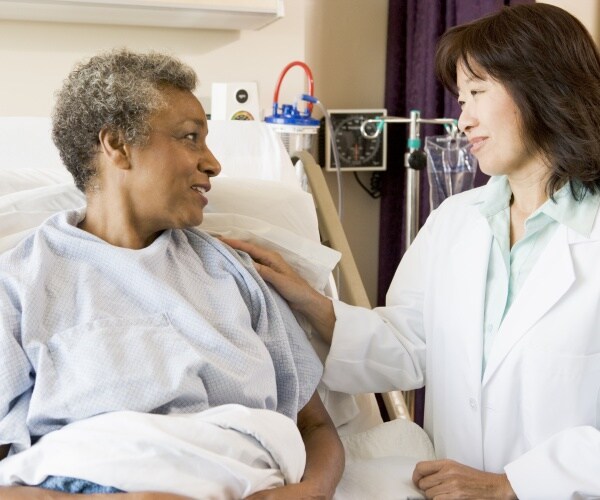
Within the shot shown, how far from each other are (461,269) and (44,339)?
33.2 inches

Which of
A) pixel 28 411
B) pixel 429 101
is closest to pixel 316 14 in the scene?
pixel 429 101

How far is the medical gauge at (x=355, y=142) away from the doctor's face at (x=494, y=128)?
1758mm

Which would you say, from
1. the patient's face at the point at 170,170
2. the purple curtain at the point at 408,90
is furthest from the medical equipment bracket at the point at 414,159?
the patient's face at the point at 170,170

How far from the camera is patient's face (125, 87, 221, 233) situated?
158 cm

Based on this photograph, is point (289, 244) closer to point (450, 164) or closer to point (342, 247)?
point (342, 247)

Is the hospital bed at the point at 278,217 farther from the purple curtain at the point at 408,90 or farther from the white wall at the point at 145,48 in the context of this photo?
the purple curtain at the point at 408,90

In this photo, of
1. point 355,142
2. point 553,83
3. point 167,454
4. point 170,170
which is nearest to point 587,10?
point 553,83

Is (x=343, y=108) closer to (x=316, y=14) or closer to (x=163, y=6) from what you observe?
(x=316, y=14)

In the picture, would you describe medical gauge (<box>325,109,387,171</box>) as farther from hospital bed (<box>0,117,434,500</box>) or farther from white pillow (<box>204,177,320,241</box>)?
white pillow (<box>204,177,320,241</box>)

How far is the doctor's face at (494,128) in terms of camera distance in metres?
1.69

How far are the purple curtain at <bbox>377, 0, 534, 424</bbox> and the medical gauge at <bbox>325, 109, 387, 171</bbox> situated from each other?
0.53 ft

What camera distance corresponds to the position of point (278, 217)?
2010 mm

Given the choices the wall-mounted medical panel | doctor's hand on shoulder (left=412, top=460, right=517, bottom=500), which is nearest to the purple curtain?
the wall-mounted medical panel

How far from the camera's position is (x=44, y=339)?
1.41 meters
